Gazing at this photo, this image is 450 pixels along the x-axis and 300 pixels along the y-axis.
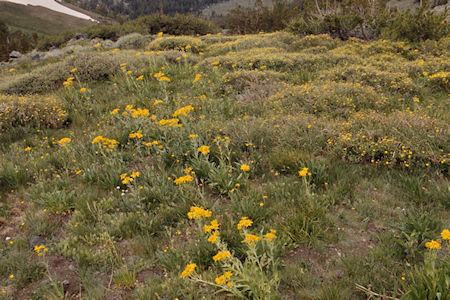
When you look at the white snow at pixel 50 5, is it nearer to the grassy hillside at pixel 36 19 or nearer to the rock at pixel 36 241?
the grassy hillside at pixel 36 19

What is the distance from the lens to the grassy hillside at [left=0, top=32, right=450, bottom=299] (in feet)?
8.79

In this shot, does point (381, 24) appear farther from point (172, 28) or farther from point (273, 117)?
point (172, 28)

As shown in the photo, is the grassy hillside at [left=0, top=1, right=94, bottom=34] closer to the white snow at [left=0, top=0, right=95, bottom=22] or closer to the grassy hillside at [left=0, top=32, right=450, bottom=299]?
the white snow at [left=0, top=0, right=95, bottom=22]

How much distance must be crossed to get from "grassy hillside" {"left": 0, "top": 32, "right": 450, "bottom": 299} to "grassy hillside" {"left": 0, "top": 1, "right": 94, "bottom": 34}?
4254 inches

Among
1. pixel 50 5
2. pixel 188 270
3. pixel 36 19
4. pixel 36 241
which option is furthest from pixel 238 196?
pixel 50 5

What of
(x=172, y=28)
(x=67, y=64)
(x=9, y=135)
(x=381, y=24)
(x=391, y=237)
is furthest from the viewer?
(x=172, y=28)

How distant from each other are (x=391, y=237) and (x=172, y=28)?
69.7 ft

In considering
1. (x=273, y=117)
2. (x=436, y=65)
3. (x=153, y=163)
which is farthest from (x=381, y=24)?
(x=153, y=163)

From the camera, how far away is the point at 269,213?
3.54 meters

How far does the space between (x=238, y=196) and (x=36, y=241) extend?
259 centimetres

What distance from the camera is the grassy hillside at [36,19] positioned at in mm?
98000

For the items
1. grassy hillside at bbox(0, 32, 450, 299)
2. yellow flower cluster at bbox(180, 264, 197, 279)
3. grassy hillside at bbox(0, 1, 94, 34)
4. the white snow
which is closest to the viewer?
yellow flower cluster at bbox(180, 264, 197, 279)

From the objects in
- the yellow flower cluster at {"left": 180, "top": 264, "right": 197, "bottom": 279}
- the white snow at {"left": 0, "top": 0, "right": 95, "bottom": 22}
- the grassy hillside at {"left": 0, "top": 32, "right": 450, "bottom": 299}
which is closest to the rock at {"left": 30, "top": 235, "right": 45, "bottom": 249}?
the grassy hillside at {"left": 0, "top": 32, "right": 450, "bottom": 299}

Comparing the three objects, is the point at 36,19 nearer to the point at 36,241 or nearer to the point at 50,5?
the point at 50,5
